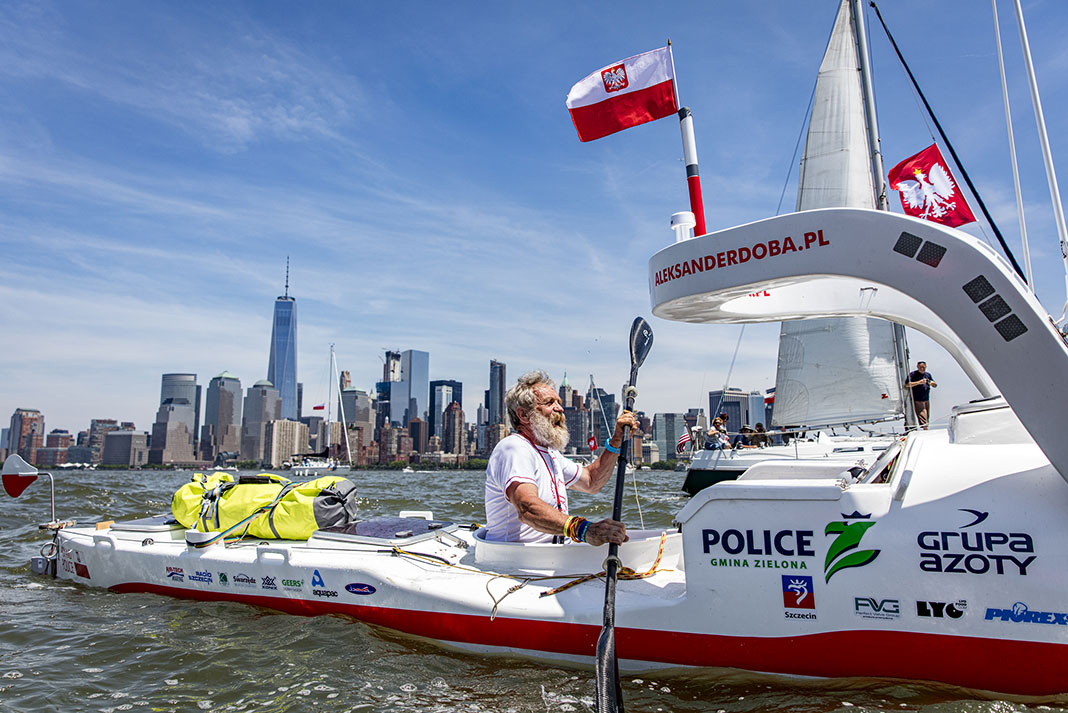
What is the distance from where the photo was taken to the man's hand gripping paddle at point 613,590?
2.81 metres

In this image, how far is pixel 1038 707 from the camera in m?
2.66

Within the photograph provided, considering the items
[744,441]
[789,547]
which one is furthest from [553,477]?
[744,441]

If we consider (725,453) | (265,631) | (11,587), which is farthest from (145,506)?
(725,453)

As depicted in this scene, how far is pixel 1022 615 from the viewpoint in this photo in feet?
8.66

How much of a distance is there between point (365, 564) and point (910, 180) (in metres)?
11.2

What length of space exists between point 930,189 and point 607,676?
36.0 feet

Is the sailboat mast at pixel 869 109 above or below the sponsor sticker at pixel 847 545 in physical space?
above

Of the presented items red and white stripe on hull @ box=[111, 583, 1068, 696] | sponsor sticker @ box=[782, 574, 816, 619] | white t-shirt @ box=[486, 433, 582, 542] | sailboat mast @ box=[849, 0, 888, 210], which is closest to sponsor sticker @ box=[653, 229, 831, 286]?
white t-shirt @ box=[486, 433, 582, 542]

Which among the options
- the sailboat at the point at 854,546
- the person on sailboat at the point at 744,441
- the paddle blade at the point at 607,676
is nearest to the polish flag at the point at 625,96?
the sailboat at the point at 854,546

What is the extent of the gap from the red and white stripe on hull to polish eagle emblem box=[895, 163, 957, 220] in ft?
30.9

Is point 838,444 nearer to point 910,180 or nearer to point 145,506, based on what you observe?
point 910,180

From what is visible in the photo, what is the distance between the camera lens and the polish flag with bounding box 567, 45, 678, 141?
5.10 meters

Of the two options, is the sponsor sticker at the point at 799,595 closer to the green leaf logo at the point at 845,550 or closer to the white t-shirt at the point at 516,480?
the green leaf logo at the point at 845,550

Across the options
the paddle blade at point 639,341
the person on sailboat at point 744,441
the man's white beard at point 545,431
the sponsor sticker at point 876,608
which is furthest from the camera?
the person on sailboat at point 744,441
